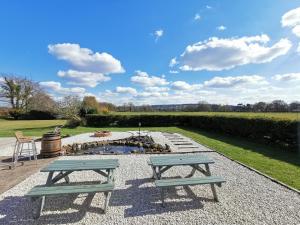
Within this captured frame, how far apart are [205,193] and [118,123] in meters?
16.8

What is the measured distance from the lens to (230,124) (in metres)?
12.4

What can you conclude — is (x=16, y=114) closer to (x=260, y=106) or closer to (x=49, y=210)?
(x=49, y=210)

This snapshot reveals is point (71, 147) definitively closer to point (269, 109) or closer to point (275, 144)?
point (275, 144)

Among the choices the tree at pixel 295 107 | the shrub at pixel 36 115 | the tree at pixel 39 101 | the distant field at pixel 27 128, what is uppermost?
the tree at pixel 39 101

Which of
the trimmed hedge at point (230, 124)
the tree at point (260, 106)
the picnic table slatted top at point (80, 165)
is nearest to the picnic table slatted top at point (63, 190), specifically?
the picnic table slatted top at point (80, 165)

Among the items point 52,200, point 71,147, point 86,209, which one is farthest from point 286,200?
point 71,147

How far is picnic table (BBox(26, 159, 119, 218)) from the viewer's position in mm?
2955

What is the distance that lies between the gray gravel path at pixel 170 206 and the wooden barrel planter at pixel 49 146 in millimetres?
2242

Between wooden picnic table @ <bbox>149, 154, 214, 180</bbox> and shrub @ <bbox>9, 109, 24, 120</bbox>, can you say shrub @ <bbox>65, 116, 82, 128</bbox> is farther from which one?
shrub @ <bbox>9, 109, 24, 120</bbox>

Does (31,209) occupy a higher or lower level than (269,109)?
lower

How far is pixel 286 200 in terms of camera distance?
3492 millimetres

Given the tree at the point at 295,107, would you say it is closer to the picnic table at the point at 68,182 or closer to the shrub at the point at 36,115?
the picnic table at the point at 68,182

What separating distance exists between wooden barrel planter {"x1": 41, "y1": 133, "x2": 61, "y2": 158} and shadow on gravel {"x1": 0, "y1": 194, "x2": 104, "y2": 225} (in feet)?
10.4

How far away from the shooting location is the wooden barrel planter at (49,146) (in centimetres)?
664
